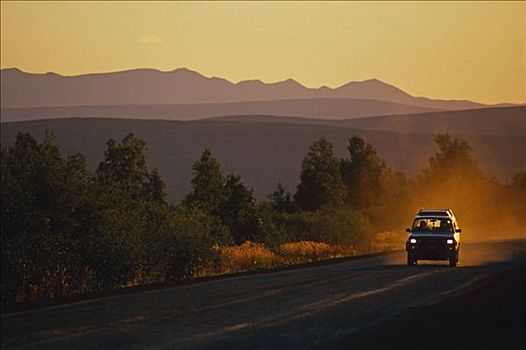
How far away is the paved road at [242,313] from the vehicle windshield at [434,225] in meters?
5.68

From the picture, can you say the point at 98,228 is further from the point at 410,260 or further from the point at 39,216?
the point at 410,260

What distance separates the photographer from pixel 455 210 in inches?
4011

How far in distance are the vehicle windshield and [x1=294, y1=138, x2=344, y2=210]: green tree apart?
33112 mm

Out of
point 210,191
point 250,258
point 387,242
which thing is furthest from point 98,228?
point 387,242

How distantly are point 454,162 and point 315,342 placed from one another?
83.2 meters

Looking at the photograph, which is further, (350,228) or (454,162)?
(454,162)

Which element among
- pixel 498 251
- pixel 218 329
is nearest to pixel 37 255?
pixel 218 329

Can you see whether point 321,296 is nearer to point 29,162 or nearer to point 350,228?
point 29,162

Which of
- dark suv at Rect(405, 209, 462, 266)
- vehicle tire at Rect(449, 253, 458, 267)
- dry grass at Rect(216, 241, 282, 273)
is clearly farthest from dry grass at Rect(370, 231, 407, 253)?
vehicle tire at Rect(449, 253, 458, 267)

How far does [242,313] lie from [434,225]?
821 inches

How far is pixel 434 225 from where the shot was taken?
138ft

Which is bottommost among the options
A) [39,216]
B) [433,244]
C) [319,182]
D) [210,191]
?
[433,244]

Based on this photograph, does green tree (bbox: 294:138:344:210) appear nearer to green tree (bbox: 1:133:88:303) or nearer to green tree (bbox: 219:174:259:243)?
green tree (bbox: 219:174:259:243)

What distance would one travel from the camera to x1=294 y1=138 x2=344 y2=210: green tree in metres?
76.2
